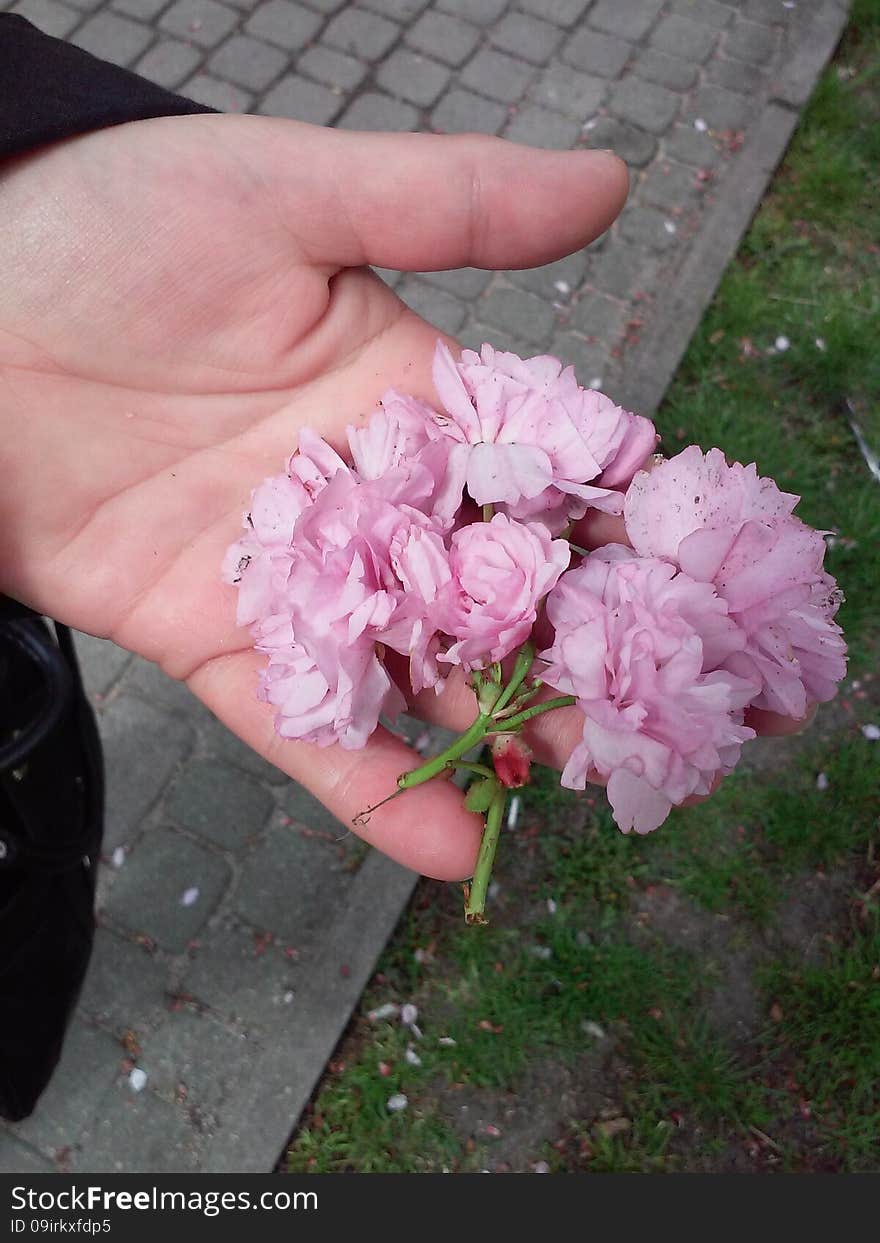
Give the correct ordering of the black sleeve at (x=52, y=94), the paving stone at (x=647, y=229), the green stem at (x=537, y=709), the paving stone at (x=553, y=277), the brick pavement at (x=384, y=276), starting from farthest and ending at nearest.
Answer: the paving stone at (x=647, y=229), the paving stone at (x=553, y=277), the brick pavement at (x=384, y=276), the black sleeve at (x=52, y=94), the green stem at (x=537, y=709)

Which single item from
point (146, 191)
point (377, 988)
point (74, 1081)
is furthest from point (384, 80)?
point (74, 1081)

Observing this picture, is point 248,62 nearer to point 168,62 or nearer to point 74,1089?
point 168,62

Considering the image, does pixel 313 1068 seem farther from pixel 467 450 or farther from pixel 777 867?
pixel 467 450

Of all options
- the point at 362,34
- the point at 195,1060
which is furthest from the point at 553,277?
the point at 195,1060

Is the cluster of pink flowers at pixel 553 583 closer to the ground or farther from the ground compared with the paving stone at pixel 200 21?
closer to the ground

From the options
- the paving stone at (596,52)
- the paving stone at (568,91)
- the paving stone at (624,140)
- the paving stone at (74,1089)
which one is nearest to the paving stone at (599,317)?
the paving stone at (624,140)

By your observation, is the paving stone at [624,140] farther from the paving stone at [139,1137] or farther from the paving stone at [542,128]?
the paving stone at [139,1137]

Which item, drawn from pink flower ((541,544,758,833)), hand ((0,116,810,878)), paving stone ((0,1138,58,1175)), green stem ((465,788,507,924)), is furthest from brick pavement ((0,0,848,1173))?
pink flower ((541,544,758,833))
